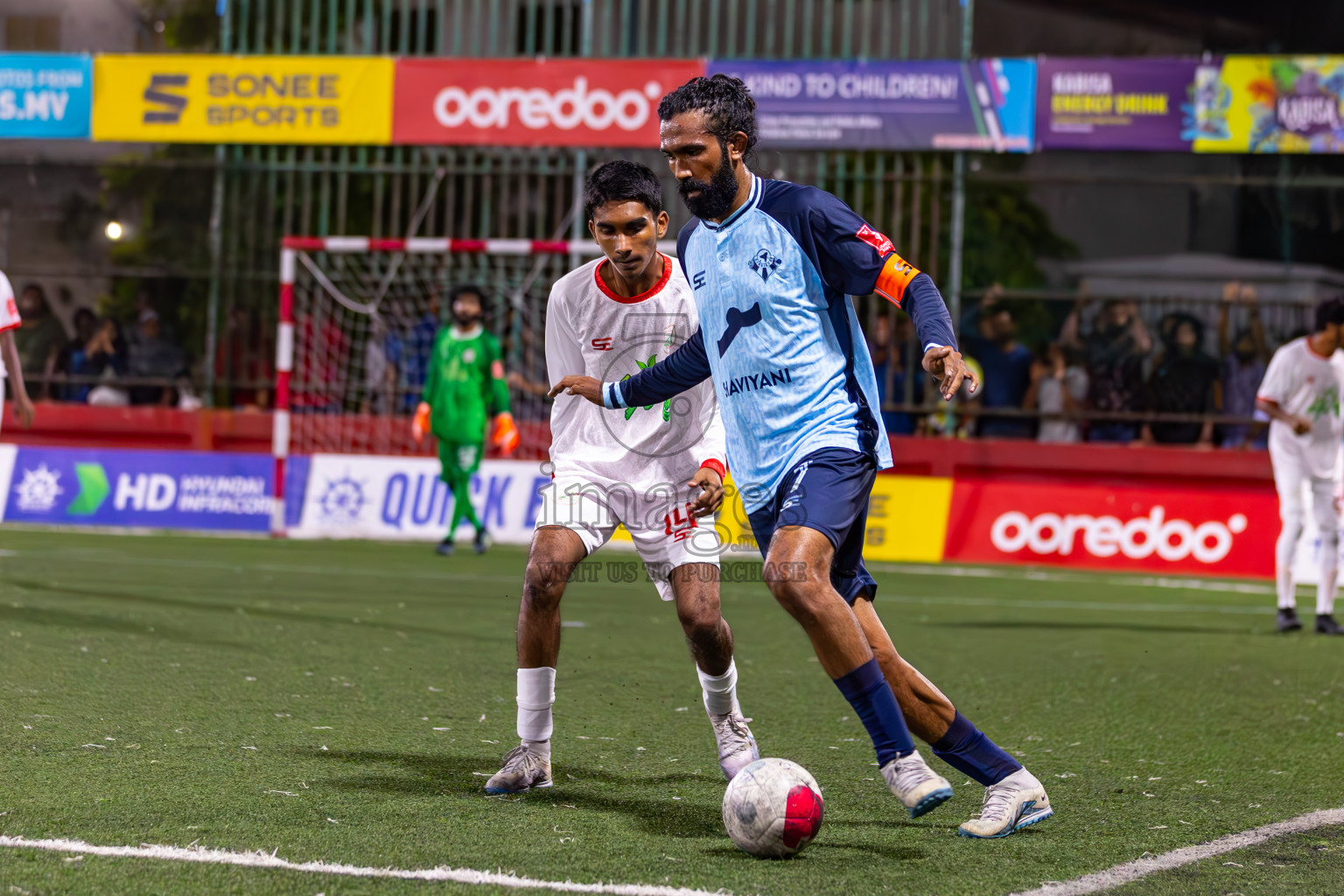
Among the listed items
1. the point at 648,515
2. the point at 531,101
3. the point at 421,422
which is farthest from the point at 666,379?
the point at 531,101

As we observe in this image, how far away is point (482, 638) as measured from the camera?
8.86m

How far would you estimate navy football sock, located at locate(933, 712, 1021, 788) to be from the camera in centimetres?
452

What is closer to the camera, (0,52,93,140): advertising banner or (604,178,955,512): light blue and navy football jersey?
(604,178,955,512): light blue and navy football jersey

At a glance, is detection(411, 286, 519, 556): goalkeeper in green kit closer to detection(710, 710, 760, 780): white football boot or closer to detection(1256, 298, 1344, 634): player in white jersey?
detection(1256, 298, 1344, 634): player in white jersey

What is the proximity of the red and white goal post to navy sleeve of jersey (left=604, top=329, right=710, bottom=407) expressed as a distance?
11.7 m

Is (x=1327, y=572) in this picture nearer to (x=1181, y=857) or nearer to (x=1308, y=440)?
(x=1308, y=440)

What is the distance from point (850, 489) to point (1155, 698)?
3.66 m

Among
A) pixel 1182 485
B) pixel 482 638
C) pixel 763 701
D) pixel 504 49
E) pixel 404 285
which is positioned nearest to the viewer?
pixel 763 701

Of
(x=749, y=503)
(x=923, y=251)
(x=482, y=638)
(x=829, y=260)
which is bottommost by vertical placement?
(x=482, y=638)

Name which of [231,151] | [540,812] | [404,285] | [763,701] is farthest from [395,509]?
[540,812]

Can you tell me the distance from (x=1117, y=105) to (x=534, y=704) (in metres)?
13.2

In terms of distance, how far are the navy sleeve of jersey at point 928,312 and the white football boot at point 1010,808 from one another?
4.14ft

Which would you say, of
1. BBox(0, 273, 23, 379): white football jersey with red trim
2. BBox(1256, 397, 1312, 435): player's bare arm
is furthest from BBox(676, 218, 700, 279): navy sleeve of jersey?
BBox(1256, 397, 1312, 435): player's bare arm

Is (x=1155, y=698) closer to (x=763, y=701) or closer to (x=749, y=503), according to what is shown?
(x=763, y=701)
